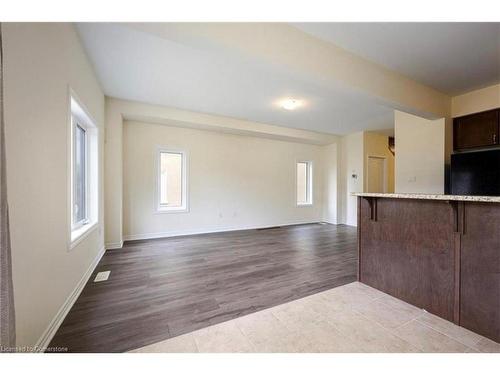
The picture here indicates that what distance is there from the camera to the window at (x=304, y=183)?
673 cm

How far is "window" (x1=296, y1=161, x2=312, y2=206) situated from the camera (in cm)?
673

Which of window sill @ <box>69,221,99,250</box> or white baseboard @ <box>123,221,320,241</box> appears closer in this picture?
window sill @ <box>69,221,99,250</box>

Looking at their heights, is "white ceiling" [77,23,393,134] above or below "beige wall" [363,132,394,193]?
above

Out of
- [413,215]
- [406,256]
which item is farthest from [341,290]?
[413,215]

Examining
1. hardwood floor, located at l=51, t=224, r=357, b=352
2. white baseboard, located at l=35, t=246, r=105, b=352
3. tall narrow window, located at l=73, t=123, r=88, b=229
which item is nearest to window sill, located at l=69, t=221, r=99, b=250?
tall narrow window, located at l=73, t=123, r=88, b=229

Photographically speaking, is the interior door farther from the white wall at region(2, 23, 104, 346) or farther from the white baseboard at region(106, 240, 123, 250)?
the white wall at region(2, 23, 104, 346)

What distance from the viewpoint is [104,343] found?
4.98 ft

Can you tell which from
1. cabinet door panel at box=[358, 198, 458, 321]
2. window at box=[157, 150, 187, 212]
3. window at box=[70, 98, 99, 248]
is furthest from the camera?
window at box=[157, 150, 187, 212]

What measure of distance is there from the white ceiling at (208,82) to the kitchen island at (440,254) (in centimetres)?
154

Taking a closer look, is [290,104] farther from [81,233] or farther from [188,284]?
[81,233]

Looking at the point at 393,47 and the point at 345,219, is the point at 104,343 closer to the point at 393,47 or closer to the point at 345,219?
the point at 393,47

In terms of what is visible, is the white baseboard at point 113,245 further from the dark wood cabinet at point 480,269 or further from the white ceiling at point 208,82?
the dark wood cabinet at point 480,269

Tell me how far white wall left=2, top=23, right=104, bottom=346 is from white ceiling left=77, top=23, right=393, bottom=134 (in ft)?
1.66

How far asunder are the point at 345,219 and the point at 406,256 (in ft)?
15.3
